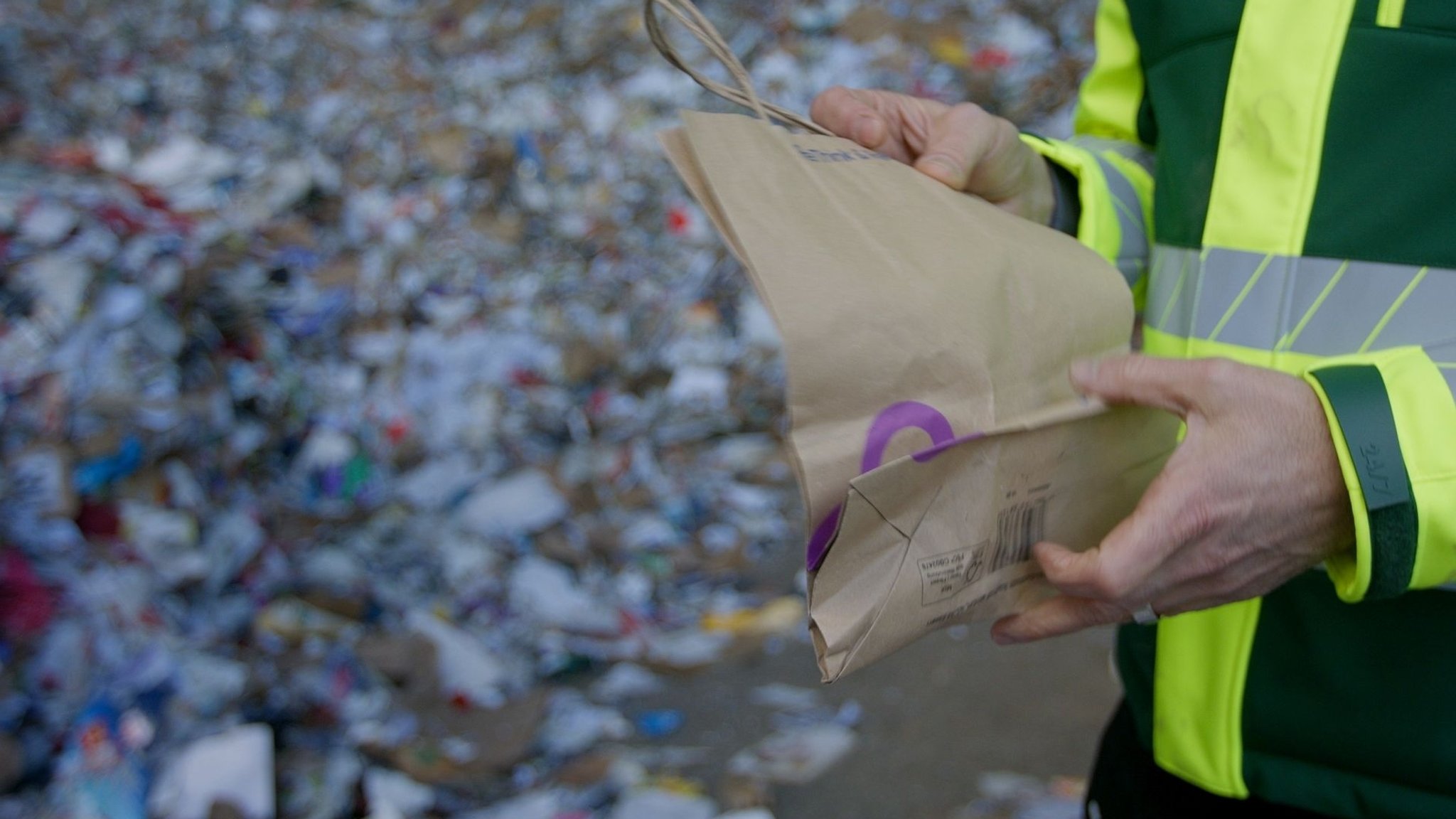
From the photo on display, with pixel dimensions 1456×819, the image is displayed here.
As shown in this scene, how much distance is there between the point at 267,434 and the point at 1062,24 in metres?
3.98

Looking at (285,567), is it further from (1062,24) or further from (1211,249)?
(1062,24)

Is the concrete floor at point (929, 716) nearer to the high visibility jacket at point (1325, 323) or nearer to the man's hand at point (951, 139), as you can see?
the high visibility jacket at point (1325, 323)

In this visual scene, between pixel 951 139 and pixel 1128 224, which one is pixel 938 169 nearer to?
pixel 951 139

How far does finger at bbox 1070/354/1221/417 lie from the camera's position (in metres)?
0.76

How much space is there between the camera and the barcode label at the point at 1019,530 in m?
0.81

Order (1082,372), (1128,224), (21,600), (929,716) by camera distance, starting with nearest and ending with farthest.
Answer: (1082,372)
(1128,224)
(21,600)
(929,716)

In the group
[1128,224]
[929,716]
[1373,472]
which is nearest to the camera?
[1373,472]

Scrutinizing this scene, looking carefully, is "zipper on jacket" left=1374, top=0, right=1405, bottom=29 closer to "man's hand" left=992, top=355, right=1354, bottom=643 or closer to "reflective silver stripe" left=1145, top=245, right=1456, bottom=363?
"reflective silver stripe" left=1145, top=245, right=1456, bottom=363

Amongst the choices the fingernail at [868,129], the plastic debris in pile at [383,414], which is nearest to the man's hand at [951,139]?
the fingernail at [868,129]

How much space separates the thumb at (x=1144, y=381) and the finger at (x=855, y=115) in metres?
0.29

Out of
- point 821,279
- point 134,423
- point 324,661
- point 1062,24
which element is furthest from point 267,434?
point 1062,24

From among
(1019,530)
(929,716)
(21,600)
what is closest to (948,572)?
(1019,530)

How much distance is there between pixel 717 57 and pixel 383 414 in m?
2.56

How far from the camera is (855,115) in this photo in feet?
3.18
